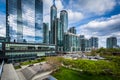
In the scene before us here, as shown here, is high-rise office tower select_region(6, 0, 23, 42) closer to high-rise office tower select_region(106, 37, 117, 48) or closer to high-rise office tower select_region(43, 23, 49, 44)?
high-rise office tower select_region(43, 23, 49, 44)

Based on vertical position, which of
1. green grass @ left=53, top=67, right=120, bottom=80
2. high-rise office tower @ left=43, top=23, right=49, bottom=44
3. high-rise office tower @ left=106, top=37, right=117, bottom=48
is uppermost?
high-rise office tower @ left=43, top=23, right=49, bottom=44

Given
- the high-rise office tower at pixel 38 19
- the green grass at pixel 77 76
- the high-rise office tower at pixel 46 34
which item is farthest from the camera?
the high-rise office tower at pixel 46 34

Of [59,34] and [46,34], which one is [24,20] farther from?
[46,34]

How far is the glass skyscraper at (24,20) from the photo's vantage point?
75375mm

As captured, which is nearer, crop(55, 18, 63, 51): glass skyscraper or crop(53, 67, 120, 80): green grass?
crop(53, 67, 120, 80): green grass

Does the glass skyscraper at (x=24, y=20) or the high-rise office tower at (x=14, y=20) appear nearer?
the high-rise office tower at (x=14, y=20)

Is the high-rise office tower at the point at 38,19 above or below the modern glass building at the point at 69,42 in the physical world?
above

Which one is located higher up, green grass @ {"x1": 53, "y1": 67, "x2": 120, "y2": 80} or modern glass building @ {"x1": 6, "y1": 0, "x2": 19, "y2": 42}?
modern glass building @ {"x1": 6, "y1": 0, "x2": 19, "y2": 42}

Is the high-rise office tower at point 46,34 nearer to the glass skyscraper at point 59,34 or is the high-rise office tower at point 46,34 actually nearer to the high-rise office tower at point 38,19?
the glass skyscraper at point 59,34

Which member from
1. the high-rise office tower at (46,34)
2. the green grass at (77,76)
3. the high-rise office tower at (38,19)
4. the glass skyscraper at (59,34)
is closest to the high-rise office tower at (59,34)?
the glass skyscraper at (59,34)

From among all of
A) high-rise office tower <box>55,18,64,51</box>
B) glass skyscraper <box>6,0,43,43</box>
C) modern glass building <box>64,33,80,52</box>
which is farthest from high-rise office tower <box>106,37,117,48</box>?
glass skyscraper <box>6,0,43,43</box>

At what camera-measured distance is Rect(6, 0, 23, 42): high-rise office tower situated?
241 ft

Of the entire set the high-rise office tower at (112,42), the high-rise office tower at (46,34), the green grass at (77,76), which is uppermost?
the high-rise office tower at (46,34)

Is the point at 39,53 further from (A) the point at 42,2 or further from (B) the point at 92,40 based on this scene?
(B) the point at 92,40
